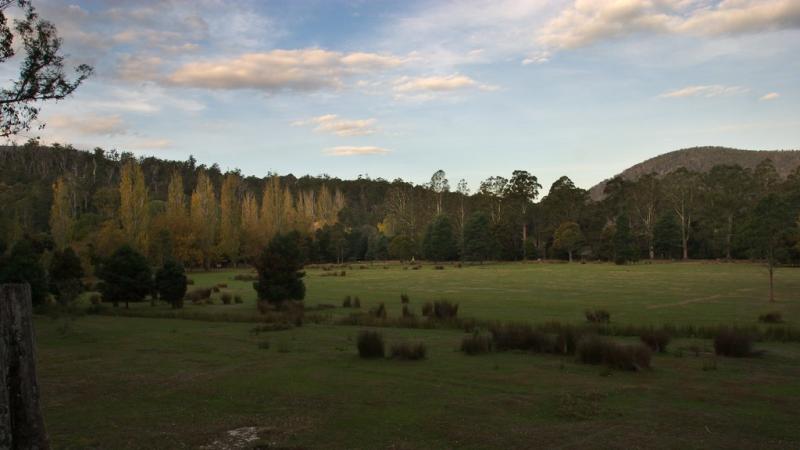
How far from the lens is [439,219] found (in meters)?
94.9

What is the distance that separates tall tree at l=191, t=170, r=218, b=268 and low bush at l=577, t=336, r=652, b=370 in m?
70.6

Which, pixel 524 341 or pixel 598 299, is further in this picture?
pixel 598 299

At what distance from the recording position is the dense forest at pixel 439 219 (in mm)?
70250

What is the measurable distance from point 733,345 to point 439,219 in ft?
262

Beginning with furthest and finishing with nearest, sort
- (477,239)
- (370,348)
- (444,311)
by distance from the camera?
(477,239) → (444,311) → (370,348)

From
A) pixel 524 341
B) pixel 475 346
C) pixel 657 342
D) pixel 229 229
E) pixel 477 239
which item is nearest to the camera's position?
pixel 475 346

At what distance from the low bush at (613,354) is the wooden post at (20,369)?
11.7 metres

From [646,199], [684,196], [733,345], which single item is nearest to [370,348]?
[733,345]

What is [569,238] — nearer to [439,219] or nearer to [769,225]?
[439,219]

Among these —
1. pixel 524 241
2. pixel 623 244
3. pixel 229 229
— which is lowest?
pixel 623 244

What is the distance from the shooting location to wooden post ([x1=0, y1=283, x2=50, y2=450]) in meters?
5.27

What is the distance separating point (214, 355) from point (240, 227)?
78296 mm

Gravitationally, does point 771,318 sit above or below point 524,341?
below

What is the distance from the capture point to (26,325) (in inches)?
214
